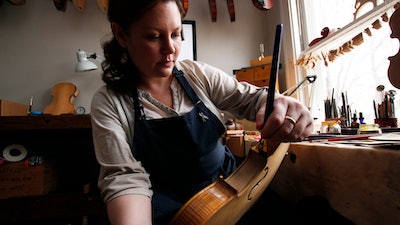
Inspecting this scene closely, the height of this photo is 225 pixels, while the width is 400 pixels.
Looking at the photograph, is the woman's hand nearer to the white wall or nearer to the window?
the window

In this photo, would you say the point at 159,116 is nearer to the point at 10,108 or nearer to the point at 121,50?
the point at 121,50

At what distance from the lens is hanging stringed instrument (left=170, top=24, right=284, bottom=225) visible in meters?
0.55

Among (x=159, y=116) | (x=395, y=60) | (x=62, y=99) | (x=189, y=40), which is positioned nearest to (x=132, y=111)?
(x=159, y=116)

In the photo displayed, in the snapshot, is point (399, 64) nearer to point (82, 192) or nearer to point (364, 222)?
point (364, 222)

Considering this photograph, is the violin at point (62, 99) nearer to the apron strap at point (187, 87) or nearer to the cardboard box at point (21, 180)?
the cardboard box at point (21, 180)

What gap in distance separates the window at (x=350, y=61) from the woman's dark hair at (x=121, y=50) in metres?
1.35

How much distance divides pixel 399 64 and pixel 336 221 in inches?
18.1

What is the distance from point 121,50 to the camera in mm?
1001

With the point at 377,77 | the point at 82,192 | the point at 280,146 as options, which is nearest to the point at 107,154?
the point at 280,146

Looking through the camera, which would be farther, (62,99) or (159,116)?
(62,99)

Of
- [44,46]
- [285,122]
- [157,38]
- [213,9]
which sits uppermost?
[213,9]

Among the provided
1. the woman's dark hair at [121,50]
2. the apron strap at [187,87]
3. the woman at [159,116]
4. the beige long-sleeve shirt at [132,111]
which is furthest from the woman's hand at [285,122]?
the woman's dark hair at [121,50]

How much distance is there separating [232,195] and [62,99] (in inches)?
107

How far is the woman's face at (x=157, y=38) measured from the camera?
77 cm
